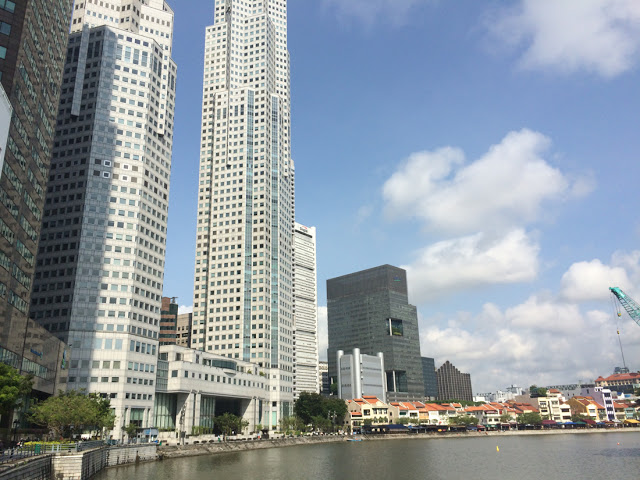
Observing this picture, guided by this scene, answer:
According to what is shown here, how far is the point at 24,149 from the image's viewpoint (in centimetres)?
8619

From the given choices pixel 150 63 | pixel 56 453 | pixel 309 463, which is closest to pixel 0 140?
pixel 56 453

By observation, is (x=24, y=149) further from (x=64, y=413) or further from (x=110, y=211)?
(x=110, y=211)

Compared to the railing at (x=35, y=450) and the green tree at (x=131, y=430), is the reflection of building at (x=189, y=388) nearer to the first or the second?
the green tree at (x=131, y=430)

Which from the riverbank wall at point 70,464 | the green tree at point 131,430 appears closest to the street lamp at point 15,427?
the riverbank wall at point 70,464

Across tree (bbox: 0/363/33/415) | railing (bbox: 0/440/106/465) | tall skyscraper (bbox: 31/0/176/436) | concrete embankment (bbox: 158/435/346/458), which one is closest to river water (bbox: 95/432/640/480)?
concrete embankment (bbox: 158/435/346/458)

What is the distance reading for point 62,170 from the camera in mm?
154000

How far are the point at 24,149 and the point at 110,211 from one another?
66312mm

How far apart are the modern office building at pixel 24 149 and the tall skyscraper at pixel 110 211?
33.8 m

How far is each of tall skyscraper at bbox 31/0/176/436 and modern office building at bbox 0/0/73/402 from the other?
33.8 metres

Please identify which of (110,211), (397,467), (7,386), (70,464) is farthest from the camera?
(110,211)

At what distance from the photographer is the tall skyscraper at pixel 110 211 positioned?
463 ft

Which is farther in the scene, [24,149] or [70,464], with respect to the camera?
[24,149]

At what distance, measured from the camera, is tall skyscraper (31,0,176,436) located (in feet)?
463

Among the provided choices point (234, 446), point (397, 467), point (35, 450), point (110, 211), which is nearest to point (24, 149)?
point (35, 450)
